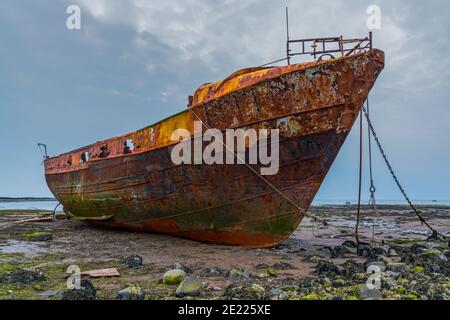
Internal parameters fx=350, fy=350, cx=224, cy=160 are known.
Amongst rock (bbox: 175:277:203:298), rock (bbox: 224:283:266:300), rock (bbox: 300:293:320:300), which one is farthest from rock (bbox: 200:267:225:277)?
rock (bbox: 300:293:320:300)

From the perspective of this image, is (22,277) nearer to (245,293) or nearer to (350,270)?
(245,293)

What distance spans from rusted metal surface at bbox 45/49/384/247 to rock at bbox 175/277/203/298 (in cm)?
313

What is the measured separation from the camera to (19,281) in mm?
5289

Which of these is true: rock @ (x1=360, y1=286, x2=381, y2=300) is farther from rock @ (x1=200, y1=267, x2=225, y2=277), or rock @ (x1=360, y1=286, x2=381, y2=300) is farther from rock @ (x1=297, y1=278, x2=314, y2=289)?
rock @ (x1=200, y1=267, x2=225, y2=277)

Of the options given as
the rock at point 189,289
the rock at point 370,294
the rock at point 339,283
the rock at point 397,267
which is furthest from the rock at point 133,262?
the rock at point 397,267

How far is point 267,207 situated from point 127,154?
170 inches

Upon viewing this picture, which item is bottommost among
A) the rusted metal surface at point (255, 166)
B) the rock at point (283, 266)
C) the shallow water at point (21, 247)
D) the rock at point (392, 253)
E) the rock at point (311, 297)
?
the shallow water at point (21, 247)

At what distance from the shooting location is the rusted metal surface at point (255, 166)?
22.5ft

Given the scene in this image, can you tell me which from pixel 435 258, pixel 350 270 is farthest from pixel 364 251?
pixel 350 270

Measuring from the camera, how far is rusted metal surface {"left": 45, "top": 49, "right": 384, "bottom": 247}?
6844mm

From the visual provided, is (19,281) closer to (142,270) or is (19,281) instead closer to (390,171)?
(142,270)

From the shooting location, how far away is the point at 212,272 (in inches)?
226

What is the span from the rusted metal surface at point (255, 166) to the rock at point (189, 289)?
123 inches

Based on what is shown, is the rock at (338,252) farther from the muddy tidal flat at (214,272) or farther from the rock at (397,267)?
the rock at (397,267)
